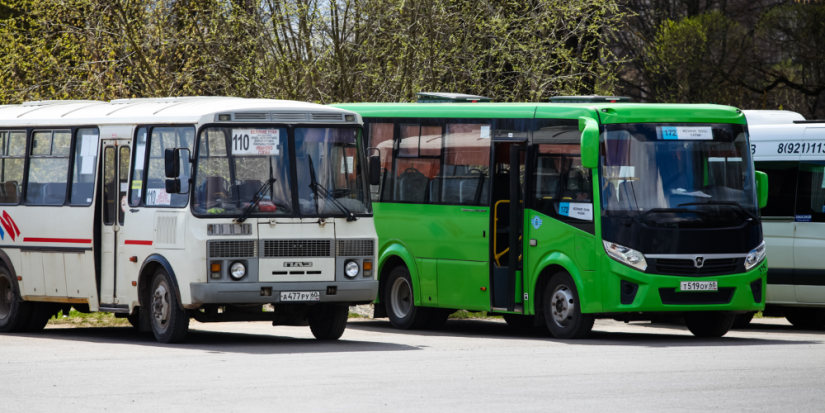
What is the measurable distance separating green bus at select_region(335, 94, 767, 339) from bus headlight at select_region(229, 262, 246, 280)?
71.5 inches

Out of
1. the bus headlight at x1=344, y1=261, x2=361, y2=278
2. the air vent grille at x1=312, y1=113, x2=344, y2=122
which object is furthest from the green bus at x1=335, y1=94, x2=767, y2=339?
the bus headlight at x1=344, y1=261, x2=361, y2=278

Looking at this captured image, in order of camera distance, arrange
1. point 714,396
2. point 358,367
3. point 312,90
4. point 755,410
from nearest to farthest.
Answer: point 755,410 < point 714,396 < point 358,367 < point 312,90

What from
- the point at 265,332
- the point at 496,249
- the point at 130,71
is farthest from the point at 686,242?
the point at 130,71

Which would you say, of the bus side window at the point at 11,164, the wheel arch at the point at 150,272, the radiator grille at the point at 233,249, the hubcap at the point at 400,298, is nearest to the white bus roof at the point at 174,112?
the bus side window at the point at 11,164

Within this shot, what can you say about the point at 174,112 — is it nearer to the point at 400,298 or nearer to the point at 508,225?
the point at 508,225

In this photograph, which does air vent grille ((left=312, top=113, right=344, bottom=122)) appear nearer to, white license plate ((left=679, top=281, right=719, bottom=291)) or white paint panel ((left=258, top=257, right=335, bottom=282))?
white paint panel ((left=258, top=257, right=335, bottom=282))

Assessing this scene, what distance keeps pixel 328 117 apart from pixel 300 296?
6.40 feet

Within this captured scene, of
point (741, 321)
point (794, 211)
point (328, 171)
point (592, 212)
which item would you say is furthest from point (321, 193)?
point (741, 321)

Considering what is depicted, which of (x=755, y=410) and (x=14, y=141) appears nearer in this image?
(x=755, y=410)

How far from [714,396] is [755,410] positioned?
2.54 feet

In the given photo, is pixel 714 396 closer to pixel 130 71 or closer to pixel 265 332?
pixel 265 332

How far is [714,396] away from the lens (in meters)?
10.1

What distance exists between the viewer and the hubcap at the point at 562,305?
1574 cm

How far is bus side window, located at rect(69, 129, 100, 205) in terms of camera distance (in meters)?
15.8
